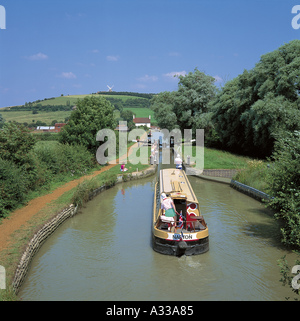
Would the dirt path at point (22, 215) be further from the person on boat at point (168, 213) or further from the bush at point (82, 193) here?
the person on boat at point (168, 213)

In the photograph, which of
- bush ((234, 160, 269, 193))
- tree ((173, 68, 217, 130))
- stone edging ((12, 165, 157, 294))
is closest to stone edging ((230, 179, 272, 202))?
bush ((234, 160, 269, 193))

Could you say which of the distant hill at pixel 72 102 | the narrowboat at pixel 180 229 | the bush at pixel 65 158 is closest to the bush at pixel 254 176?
the narrowboat at pixel 180 229

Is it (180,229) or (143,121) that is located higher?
(143,121)

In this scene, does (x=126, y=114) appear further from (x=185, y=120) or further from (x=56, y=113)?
(x=185, y=120)

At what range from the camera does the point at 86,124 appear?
3400 cm

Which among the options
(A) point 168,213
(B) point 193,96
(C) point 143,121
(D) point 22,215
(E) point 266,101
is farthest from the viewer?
(C) point 143,121

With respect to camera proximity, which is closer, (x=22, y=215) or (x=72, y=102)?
(x=22, y=215)

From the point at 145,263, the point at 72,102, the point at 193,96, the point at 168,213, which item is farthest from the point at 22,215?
the point at 72,102

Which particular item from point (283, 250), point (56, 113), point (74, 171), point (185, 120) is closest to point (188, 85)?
point (185, 120)

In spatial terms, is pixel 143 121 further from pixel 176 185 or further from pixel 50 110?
pixel 176 185

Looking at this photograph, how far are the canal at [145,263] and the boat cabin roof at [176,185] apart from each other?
2.26 meters

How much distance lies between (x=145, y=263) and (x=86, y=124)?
2387cm
